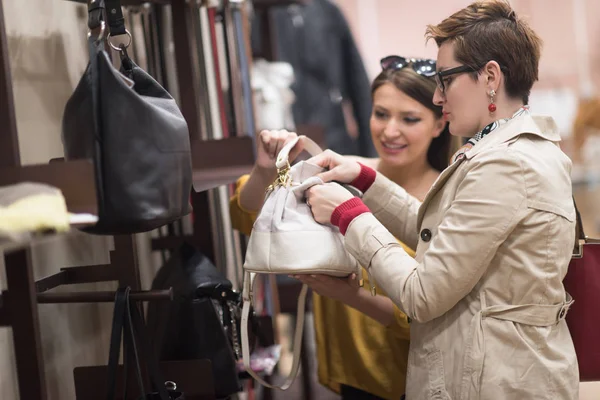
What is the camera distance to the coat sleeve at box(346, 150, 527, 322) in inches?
52.4

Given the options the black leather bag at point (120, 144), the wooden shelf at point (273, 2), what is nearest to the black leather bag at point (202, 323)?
the black leather bag at point (120, 144)

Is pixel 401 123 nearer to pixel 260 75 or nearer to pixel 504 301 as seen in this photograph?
pixel 504 301

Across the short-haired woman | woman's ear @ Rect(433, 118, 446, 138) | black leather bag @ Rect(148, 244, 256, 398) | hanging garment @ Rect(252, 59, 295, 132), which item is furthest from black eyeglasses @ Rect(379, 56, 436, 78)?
hanging garment @ Rect(252, 59, 295, 132)

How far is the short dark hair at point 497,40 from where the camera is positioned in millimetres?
1435

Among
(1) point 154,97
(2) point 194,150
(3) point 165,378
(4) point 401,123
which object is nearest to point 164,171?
(1) point 154,97

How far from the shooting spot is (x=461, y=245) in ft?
4.40

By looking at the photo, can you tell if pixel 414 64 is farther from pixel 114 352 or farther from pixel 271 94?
pixel 271 94

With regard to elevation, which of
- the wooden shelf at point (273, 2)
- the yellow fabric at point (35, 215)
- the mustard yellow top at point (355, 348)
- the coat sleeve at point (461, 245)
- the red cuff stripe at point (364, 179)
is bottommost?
the mustard yellow top at point (355, 348)

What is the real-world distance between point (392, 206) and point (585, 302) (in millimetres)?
480

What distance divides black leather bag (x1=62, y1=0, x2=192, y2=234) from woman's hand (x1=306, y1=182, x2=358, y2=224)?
0.39m

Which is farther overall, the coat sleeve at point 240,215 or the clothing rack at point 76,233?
the coat sleeve at point 240,215

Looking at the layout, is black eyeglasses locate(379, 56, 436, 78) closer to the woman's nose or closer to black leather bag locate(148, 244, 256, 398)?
the woman's nose

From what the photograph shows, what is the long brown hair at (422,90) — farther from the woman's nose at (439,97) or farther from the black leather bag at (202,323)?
the black leather bag at (202,323)

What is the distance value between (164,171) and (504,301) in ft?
2.18
